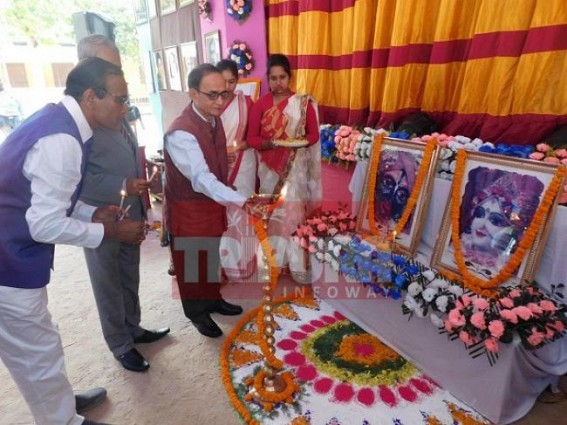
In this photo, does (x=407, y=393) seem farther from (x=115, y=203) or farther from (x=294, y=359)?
(x=115, y=203)

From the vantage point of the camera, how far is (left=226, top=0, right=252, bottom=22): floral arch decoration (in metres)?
3.65

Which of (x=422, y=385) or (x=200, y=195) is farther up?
(x=200, y=195)

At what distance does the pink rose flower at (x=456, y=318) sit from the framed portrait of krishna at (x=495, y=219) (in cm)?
30

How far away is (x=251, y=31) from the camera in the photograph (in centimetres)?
380

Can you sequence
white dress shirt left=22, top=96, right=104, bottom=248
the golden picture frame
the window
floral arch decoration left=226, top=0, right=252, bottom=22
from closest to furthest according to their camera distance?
1. white dress shirt left=22, top=96, right=104, bottom=248
2. the golden picture frame
3. floral arch decoration left=226, top=0, right=252, bottom=22
4. the window

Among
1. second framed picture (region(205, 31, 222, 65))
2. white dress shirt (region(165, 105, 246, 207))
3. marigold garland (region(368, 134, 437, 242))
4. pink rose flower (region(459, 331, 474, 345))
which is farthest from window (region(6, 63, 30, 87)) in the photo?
pink rose flower (region(459, 331, 474, 345))

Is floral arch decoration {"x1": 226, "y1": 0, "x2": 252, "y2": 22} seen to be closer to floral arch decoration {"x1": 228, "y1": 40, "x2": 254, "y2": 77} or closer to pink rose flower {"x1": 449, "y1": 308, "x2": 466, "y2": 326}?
floral arch decoration {"x1": 228, "y1": 40, "x2": 254, "y2": 77}

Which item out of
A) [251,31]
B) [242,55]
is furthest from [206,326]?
[251,31]

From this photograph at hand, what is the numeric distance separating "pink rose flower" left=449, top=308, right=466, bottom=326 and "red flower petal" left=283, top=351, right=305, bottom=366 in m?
0.90

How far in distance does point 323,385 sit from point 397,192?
126cm

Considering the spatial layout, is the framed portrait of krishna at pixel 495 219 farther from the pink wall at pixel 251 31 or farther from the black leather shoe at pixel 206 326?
the pink wall at pixel 251 31

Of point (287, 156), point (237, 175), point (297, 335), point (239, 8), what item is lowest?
point (297, 335)

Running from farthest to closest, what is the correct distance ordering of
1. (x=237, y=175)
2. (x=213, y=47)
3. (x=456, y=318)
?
(x=213, y=47), (x=237, y=175), (x=456, y=318)

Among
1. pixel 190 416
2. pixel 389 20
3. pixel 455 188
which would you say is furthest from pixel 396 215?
pixel 190 416
